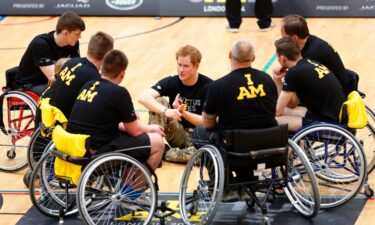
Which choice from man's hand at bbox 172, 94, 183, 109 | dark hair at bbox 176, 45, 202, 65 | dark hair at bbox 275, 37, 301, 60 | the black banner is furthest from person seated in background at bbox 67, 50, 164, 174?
the black banner

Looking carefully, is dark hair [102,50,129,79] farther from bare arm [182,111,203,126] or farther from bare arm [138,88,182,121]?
bare arm [182,111,203,126]

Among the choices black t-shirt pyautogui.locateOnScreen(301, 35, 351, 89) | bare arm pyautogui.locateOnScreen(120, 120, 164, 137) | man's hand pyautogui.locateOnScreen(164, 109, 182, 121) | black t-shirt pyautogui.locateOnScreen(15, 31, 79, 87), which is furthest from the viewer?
black t-shirt pyautogui.locateOnScreen(15, 31, 79, 87)

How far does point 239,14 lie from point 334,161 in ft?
16.7

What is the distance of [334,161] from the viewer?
654 centimetres

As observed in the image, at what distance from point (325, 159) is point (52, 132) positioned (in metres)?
2.03

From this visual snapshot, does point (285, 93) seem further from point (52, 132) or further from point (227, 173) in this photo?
point (52, 132)

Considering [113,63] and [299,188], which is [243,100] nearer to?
[113,63]

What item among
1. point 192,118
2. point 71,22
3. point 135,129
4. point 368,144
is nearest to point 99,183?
point 135,129

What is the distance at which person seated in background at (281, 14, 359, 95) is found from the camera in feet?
22.4

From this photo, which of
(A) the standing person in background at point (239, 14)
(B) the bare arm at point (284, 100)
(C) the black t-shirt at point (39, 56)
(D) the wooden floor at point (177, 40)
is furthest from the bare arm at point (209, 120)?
(A) the standing person in background at point (239, 14)

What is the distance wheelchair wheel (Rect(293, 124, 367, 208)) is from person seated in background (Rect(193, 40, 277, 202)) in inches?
21.0

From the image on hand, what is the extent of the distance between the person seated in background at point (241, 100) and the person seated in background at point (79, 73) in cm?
95

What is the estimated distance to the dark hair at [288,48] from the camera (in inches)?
255

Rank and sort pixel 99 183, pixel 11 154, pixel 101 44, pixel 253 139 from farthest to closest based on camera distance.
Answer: pixel 11 154 < pixel 101 44 < pixel 99 183 < pixel 253 139
